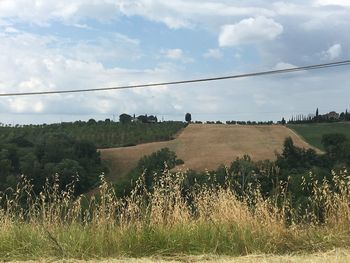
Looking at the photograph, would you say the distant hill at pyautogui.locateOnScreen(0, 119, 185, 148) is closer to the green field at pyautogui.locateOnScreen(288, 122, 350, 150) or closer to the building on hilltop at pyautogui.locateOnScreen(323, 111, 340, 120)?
the green field at pyautogui.locateOnScreen(288, 122, 350, 150)

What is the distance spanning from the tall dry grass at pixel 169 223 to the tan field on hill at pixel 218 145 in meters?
41.7

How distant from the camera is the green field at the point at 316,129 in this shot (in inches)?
2438

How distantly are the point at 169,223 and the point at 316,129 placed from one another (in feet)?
226

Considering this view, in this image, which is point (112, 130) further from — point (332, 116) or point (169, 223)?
point (169, 223)

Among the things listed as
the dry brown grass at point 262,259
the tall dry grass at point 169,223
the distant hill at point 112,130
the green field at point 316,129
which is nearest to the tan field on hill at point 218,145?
the green field at point 316,129

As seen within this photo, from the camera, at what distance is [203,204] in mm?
8008

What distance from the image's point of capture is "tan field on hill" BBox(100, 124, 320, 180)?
182 ft

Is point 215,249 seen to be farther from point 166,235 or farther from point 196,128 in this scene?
point 196,128

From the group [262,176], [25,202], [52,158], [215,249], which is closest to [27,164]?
[52,158]

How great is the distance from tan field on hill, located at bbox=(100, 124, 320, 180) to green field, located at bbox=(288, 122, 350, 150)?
1.26m

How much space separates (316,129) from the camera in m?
73.0

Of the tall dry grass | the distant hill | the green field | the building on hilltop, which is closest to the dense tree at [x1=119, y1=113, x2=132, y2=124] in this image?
the distant hill

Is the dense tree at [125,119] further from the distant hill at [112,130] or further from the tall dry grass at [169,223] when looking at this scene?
the tall dry grass at [169,223]

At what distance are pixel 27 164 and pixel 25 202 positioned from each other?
38.5 metres
